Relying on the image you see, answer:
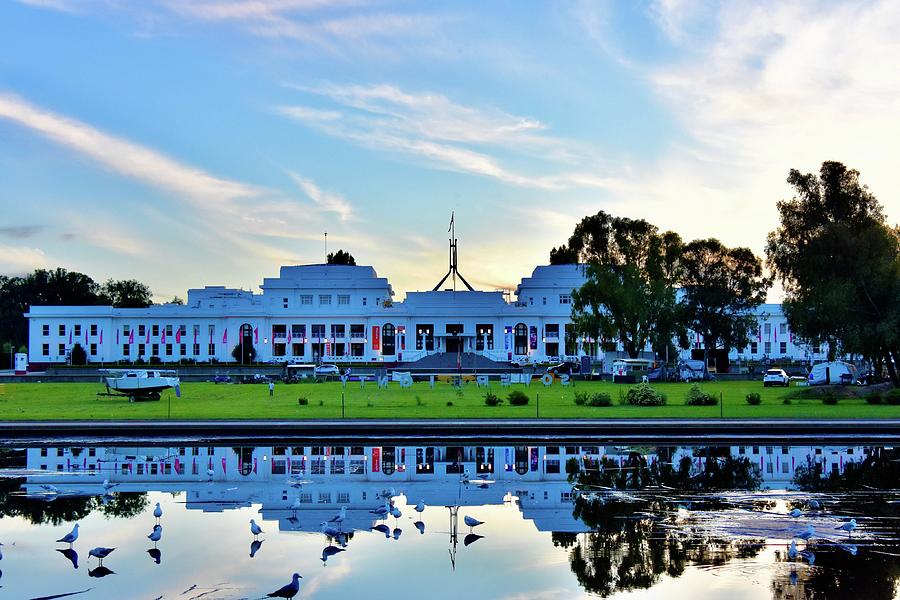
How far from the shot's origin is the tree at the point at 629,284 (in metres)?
80.2

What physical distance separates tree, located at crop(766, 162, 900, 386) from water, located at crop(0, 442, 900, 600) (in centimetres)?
2879

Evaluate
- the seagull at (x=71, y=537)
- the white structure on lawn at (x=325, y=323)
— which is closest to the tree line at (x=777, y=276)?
the white structure on lawn at (x=325, y=323)

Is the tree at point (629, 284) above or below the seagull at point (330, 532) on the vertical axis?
above

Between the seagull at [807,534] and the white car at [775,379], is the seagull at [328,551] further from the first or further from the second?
the white car at [775,379]

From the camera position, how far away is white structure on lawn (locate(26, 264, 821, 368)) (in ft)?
399

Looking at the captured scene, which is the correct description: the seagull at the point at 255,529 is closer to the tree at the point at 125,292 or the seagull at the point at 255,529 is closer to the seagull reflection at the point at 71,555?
the seagull reflection at the point at 71,555

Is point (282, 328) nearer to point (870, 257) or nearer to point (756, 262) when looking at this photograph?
point (756, 262)

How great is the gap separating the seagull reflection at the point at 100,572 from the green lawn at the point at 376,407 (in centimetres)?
2211

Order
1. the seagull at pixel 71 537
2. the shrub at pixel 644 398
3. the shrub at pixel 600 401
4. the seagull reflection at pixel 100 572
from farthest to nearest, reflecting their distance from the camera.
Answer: the shrub at pixel 644 398, the shrub at pixel 600 401, the seagull at pixel 71 537, the seagull reflection at pixel 100 572

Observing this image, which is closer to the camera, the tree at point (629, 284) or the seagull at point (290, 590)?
the seagull at point (290, 590)

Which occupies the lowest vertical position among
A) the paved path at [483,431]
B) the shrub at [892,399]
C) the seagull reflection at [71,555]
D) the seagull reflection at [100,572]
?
the seagull reflection at [100,572]

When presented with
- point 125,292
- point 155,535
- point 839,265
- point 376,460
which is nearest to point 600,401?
point 376,460

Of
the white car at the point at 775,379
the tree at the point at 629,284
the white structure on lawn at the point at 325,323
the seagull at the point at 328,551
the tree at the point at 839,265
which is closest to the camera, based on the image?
the seagull at the point at 328,551

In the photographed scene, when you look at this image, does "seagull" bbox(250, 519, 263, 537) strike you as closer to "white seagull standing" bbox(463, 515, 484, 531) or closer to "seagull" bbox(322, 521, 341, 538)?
"seagull" bbox(322, 521, 341, 538)
